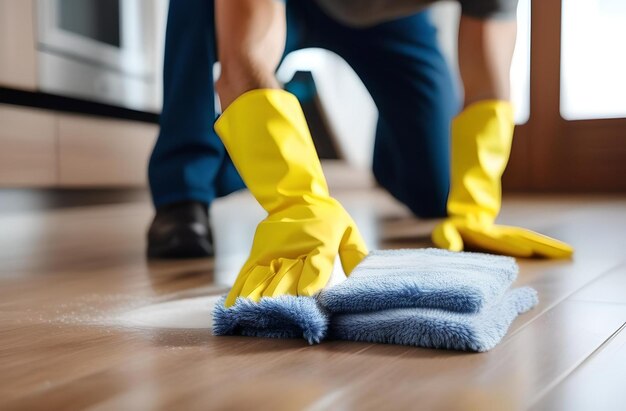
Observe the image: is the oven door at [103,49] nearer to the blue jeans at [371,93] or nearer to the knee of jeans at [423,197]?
the blue jeans at [371,93]

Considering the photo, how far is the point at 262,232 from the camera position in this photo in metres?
0.74

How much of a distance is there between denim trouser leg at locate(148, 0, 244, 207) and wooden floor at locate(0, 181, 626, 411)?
0.25 metres

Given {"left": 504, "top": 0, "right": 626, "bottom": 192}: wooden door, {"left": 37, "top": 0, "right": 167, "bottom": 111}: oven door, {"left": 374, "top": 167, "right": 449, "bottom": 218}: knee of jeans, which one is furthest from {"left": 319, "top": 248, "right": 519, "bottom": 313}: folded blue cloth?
{"left": 504, "top": 0, "right": 626, "bottom": 192}: wooden door

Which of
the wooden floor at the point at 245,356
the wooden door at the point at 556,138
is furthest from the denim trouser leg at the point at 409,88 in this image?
the wooden door at the point at 556,138

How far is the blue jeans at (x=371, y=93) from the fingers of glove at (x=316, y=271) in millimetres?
620

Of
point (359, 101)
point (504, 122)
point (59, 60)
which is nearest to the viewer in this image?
point (504, 122)

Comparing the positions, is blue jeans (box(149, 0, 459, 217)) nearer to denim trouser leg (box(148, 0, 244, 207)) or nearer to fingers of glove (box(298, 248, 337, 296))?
denim trouser leg (box(148, 0, 244, 207))

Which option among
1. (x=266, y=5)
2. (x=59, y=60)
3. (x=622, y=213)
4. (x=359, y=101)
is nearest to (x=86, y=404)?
(x=266, y=5)

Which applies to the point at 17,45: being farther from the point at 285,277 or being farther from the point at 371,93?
the point at 285,277

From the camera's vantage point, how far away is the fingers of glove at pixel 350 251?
76 cm

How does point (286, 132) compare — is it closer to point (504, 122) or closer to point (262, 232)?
point (262, 232)

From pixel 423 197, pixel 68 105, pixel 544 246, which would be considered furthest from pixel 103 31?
pixel 544 246

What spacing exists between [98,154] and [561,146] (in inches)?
87.7

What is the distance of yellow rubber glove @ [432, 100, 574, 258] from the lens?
1.13m
